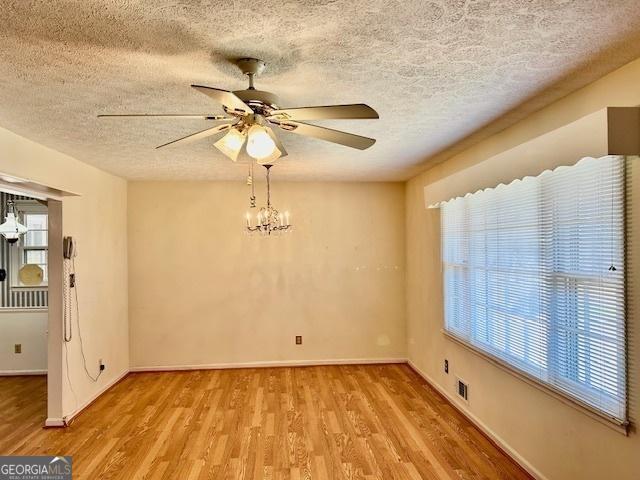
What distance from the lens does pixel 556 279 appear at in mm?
2244

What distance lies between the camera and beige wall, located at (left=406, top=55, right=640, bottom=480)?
1771mm

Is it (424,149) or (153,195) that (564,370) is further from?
(153,195)

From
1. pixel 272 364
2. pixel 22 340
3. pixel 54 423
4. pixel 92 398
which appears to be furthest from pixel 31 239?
pixel 272 364

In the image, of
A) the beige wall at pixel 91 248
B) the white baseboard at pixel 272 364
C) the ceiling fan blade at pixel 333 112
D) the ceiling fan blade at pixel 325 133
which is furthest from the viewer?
the white baseboard at pixel 272 364

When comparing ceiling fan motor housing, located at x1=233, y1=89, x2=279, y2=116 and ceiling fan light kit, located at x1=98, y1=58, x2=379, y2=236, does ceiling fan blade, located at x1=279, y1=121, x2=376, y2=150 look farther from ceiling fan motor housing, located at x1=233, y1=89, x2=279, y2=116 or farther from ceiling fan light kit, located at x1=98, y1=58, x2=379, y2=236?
ceiling fan motor housing, located at x1=233, y1=89, x2=279, y2=116

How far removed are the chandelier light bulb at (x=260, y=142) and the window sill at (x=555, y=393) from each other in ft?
6.96

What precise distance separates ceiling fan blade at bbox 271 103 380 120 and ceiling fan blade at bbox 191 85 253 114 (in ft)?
0.52

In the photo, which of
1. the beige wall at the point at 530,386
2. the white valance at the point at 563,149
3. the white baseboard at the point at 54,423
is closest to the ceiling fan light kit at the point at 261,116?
the white valance at the point at 563,149

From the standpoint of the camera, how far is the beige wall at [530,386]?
177cm

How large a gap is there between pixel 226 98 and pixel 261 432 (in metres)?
2.73

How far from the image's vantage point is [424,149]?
129 inches

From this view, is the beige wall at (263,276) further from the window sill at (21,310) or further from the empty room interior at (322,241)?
the window sill at (21,310)

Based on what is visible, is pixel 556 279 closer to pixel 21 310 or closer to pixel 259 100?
pixel 259 100
